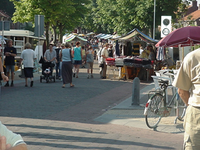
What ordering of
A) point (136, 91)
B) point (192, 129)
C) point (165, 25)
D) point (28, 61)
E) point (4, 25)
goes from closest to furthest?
1. point (192, 129)
2. point (136, 91)
3. point (28, 61)
4. point (165, 25)
5. point (4, 25)

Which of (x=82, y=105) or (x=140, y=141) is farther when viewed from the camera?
(x=82, y=105)

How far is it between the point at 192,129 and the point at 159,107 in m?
4.67

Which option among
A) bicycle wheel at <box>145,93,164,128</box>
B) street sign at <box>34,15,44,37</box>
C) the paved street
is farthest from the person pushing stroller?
bicycle wheel at <box>145,93,164,128</box>

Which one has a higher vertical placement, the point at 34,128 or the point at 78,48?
the point at 78,48

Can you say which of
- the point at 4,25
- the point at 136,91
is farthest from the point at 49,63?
the point at 136,91

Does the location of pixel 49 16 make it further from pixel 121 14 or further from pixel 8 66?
pixel 8 66

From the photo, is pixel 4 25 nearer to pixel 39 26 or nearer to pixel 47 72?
pixel 47 72

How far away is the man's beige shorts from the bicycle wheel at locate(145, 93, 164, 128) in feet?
14.3

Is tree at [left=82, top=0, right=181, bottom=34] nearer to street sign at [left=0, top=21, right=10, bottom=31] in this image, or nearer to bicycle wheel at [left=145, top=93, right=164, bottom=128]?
street sign at [left=0, top=21, right=10, bottom=31]

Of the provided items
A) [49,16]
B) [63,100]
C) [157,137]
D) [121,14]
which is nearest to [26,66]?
[63,100]

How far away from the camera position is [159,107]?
832 cm

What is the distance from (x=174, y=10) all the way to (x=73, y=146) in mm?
33532

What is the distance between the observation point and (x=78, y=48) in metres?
20.5

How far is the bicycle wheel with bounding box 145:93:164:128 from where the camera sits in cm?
813
